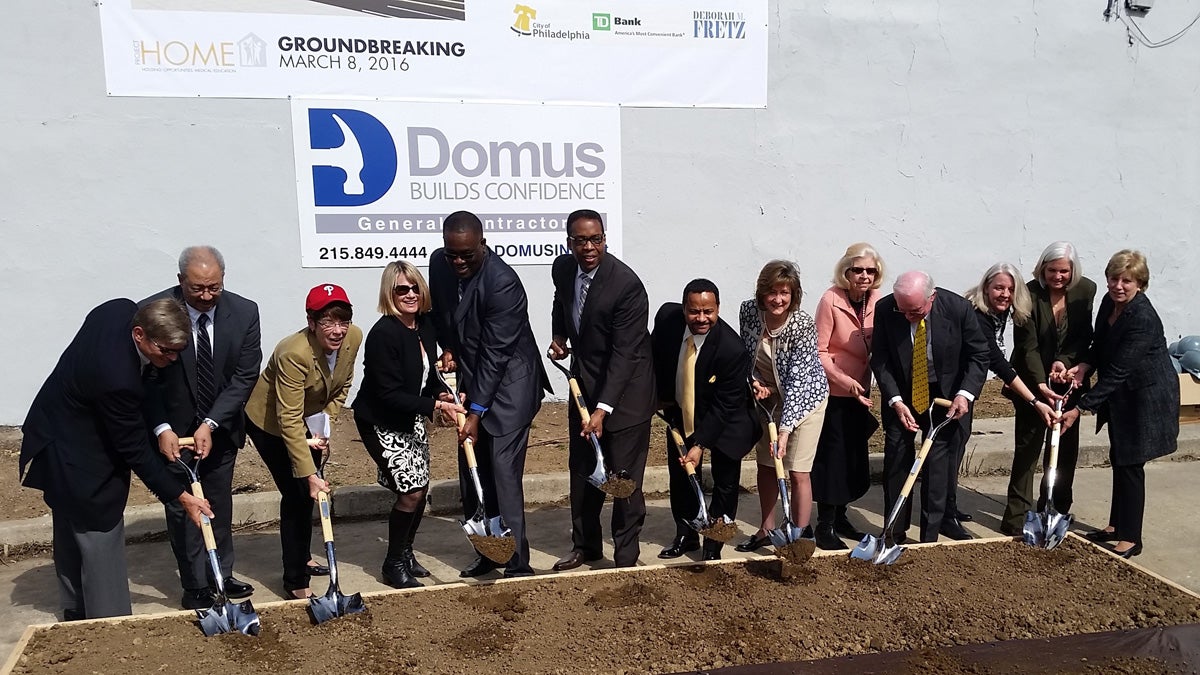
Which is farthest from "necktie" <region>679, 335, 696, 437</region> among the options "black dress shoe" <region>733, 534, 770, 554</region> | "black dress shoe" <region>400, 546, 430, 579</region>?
"black dress shoe" <region>400, 546, 430, 579</region>

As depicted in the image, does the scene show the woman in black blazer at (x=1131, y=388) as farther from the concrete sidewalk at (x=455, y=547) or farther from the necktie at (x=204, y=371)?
the necktie at (x=204, y=371)

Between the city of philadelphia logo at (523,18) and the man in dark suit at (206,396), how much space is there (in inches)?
147

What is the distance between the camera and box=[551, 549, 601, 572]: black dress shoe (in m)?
4.32

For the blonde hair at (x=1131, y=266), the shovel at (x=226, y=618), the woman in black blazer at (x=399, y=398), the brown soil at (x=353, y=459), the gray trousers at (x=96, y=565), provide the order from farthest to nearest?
1. the brown soil at (x=353, y=459)
2. the blonde hair at (x=1131, y=266)
3. the woman in black blazer at (x=399, y=398)
4. the gray trousers at (x=96, y=565)
5. the shovel at (x=226, y=618)

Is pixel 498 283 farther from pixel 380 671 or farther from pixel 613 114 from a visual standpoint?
pixel 613 114

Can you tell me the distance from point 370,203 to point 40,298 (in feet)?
8.23

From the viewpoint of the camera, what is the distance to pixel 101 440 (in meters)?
3.21

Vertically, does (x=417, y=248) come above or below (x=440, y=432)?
above

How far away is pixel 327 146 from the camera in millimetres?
6469

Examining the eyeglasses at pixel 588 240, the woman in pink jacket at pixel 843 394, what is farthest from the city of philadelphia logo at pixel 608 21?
the eyeglasses at pixel 588 240

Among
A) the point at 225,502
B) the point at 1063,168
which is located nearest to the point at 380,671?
the point at 225,502

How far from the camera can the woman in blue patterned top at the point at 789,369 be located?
408 cm

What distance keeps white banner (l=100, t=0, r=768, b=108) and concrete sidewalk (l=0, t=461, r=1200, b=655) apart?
3.40m

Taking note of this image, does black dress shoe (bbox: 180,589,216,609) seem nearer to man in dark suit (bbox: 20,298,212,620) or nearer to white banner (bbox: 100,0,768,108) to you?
man in dark suit (bbox: 20,298,212,620)
